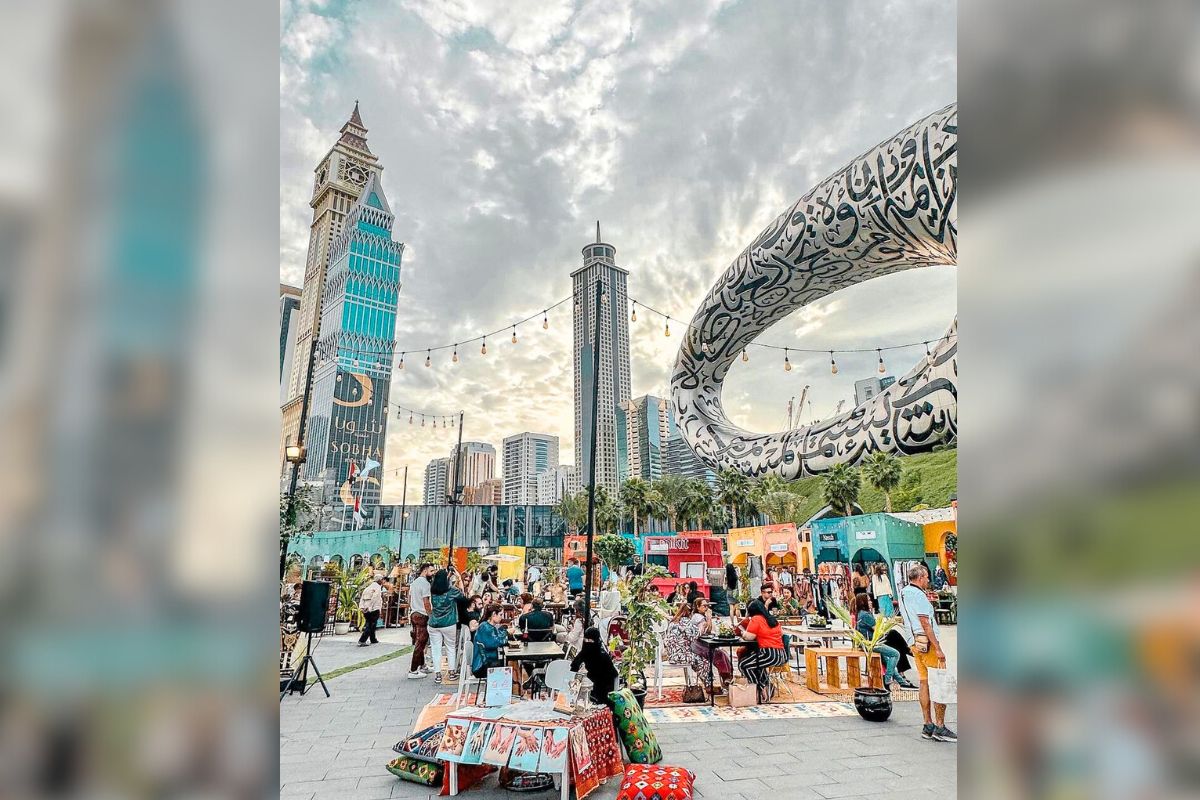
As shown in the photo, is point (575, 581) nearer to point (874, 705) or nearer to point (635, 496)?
point (874, 705)

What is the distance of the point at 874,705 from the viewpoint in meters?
6.85

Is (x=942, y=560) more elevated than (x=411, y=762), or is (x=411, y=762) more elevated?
(x=942, y=560)

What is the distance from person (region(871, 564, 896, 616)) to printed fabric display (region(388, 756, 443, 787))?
10.1m

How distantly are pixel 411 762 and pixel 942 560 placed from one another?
48.5 feet

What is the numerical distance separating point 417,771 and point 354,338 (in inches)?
3480

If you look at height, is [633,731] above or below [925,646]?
below

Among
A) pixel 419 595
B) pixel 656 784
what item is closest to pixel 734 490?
pixel 419 595

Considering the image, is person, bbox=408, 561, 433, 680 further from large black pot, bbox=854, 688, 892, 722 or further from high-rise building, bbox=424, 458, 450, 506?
high-rise building, bbox=424, 458, 450, 506

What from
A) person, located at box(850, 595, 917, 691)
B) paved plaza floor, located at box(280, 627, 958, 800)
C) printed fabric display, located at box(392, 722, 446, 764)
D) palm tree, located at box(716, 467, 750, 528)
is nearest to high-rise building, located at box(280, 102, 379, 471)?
palm tree, located at box(716, 467, 750, 528)

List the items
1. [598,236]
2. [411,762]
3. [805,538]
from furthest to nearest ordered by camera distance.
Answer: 1. [805,538]
2. [598,236]
3. [411,762]
